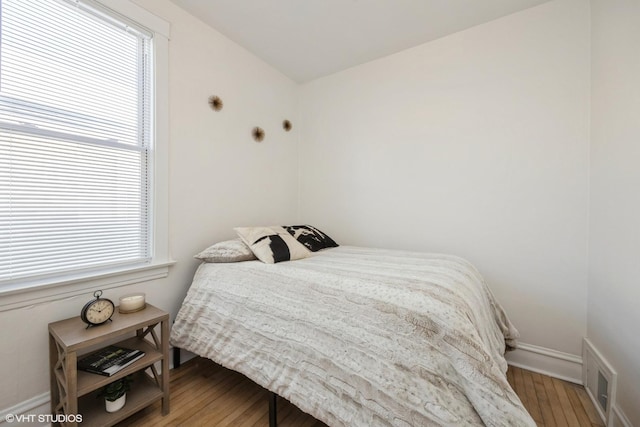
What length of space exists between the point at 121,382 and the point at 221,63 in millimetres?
2354

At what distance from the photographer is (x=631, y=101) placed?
126cm

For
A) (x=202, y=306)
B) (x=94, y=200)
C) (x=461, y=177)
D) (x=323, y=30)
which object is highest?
(x=323, y=30)

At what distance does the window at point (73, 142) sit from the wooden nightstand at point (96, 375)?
0.38 metres

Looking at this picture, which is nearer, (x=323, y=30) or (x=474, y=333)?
(x=474, y=333)

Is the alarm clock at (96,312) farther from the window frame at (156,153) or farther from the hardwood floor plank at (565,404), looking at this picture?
the hardwood floor plank at (565,404)

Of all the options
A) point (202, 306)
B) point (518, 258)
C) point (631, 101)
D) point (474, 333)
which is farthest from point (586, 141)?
point (202, 306)

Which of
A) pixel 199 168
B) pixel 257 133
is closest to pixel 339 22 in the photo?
pixel 257 133

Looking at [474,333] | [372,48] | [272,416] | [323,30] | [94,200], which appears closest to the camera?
[474,333]

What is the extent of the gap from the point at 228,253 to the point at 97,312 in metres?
0.72

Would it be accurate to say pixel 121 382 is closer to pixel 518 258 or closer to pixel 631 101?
pixel 518 258

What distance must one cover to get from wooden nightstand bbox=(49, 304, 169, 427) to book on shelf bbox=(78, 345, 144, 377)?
0.07 ft

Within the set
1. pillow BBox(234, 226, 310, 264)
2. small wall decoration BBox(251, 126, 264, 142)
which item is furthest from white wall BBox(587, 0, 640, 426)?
small wall decoration BBox(251, 126, 264, 142)

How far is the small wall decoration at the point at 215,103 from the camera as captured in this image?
209 centimetres

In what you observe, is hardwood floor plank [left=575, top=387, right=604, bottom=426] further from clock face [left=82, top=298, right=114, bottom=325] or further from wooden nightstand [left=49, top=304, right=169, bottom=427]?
clock face [left=82, top=298, right=114, bottom=325]
